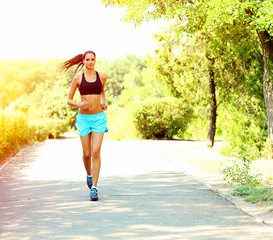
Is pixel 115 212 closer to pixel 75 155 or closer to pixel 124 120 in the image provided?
pixel 75 155

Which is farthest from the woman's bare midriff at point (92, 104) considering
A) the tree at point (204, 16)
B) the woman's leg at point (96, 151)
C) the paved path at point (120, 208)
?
the tree at point (204, 16)

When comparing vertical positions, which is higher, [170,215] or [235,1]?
[235,1]

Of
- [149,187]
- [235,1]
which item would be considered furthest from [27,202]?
[235,1]

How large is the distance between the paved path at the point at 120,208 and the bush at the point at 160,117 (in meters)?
12.0

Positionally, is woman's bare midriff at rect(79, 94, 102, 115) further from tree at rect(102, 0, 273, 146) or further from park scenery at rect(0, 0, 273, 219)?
tree at rect(102, 0, 273, 146)

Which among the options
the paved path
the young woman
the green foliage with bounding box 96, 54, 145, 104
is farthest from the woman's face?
the green foliage with bounding box 96, 54, 145, 104

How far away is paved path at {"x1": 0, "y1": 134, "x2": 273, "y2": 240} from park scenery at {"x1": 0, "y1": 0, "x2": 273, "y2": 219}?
0.77 m

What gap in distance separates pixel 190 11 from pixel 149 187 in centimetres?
473

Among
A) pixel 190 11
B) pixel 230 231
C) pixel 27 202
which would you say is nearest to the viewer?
pixel 230 231

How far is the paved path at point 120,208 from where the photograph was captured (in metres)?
5.06

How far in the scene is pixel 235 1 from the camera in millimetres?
9055

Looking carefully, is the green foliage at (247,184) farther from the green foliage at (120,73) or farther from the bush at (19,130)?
the green foliage at (120,73)

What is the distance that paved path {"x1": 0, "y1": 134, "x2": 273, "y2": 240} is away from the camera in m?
5.06

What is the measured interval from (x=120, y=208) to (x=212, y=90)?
10.9 metres
